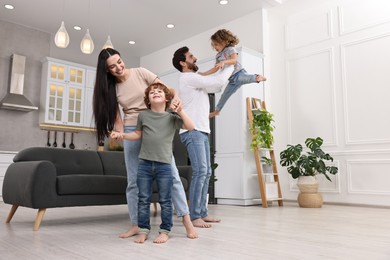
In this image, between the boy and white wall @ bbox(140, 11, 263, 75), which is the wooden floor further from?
white wall @ bbox(140, 11, 263, 75)

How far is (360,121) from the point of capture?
475 centimetres

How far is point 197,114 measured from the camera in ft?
Answer: 8.55

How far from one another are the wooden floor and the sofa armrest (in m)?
0.20

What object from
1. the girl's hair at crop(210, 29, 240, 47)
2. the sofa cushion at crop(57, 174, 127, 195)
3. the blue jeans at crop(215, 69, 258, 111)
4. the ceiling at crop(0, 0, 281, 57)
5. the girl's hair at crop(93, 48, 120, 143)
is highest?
the ceiling at crop(0, 0, 281, 57)

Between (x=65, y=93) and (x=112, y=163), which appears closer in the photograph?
(x=112, y=163)

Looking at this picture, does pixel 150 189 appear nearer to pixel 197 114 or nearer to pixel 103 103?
pixel 103 103

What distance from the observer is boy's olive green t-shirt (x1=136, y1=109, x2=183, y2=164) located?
2.10 metres

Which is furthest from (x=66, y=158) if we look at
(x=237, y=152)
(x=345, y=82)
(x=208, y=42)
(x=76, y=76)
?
(x=208, y=42)

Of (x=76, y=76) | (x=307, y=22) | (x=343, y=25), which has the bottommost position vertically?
(x=76, y=76)

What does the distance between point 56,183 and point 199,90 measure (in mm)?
1332

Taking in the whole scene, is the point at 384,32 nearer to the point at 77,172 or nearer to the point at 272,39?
the point at 272,39

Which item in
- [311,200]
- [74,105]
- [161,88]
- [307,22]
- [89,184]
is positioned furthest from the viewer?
[74,105]

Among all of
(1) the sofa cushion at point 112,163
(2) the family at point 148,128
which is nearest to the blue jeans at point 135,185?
(2) the family at point 148,128

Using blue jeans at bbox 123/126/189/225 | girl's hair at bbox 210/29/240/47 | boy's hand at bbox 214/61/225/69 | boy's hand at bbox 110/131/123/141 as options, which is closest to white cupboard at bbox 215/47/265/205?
girl's hair at bbox 210/29/240/47
